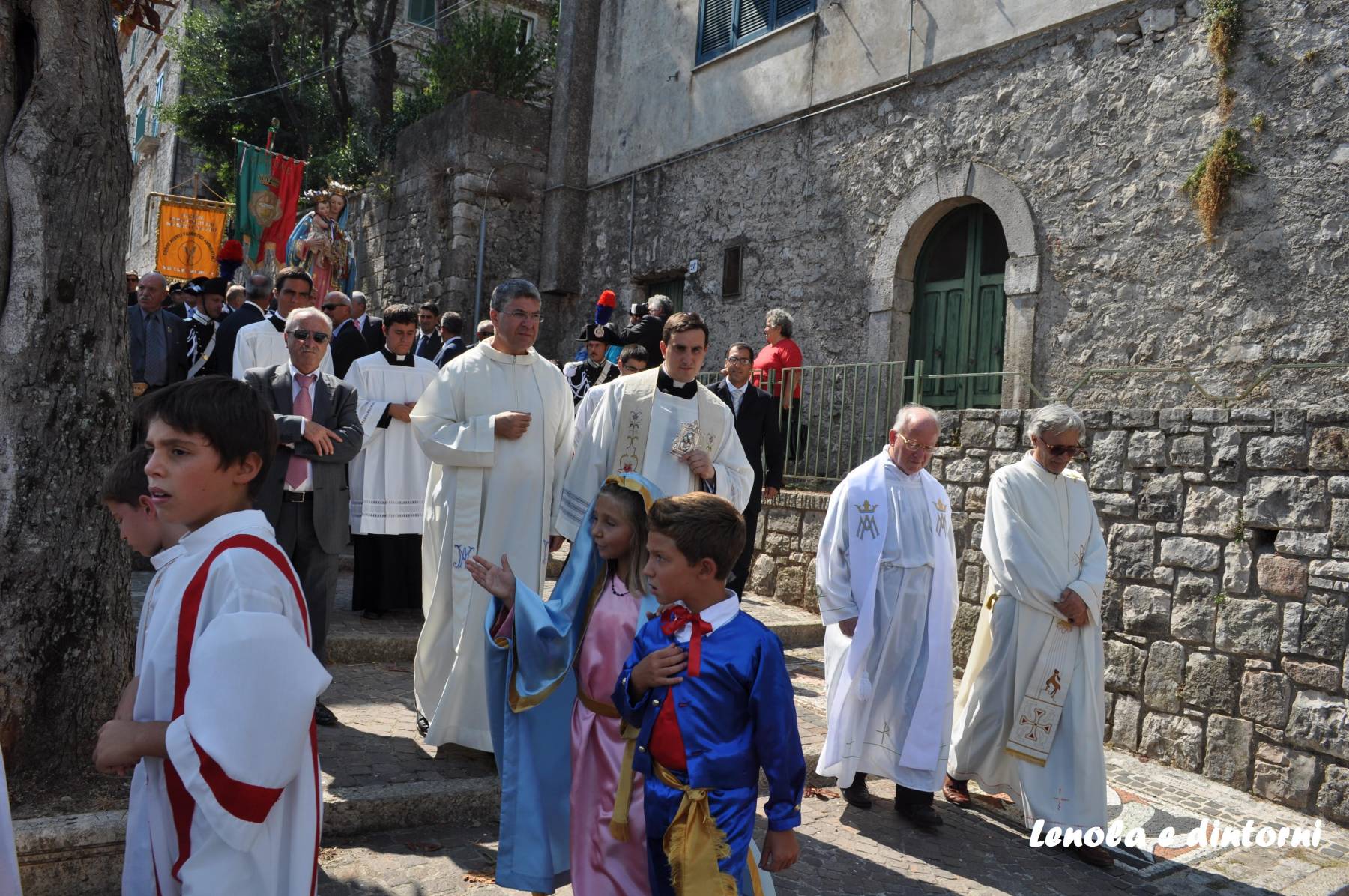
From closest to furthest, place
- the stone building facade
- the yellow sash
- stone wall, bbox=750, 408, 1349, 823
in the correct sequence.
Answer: the yellow sash, stone wall, bbox=750, 408, 1349, 823, the stone building facade

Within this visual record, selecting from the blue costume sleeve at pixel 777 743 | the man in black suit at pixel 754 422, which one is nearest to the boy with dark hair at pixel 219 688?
the blue costume sleeve at pixel 777 743

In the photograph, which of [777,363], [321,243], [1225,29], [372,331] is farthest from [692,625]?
[321,243]

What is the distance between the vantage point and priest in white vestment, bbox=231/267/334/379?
6484 millimetres

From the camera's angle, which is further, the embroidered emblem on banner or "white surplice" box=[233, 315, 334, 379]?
"white surplice" box=[233, 315, 334, 379]

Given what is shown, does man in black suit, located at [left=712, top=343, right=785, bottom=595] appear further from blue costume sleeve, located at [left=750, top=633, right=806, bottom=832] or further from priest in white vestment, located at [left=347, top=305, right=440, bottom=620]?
blue costume sleeve, located at [left=750, top=633, right=806, bottom=832]

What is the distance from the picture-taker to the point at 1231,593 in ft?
19.6

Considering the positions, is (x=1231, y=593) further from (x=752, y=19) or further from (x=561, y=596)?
(x=752, y=19)

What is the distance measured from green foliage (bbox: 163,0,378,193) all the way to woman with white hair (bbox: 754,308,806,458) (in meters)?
15.0

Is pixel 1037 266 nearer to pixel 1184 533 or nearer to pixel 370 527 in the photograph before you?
pixel 1184 533

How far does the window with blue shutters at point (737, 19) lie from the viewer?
39.4 ft

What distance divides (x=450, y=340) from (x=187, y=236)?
12967 millimetres

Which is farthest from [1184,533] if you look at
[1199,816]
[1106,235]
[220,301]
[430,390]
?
[220,301]

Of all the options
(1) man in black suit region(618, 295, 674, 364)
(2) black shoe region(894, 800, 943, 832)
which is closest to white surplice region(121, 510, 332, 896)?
(2) black shoe region(894, 800, 943, 832)

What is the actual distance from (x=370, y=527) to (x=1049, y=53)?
6.84m
